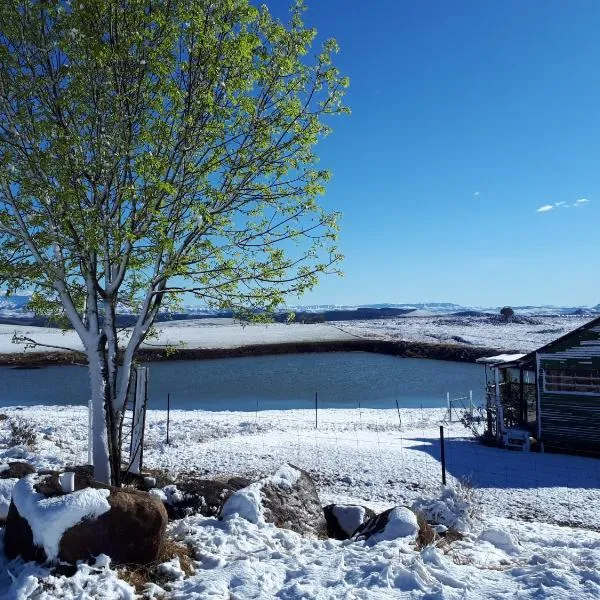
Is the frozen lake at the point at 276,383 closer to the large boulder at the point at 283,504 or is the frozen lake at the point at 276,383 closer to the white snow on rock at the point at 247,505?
the large boulder at the point at 283,504

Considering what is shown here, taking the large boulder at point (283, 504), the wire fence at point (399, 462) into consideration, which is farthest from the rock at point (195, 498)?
the wire fence at point (399, 462)

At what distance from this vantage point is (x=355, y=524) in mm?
8133

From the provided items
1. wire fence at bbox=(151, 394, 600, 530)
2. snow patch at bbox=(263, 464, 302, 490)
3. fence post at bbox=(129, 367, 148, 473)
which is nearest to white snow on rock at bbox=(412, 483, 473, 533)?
snow patch at bbox=(263, 464, 302, 490)

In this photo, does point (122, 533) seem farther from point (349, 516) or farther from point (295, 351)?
point (295, 351)

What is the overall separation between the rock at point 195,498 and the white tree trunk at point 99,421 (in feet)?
3.70

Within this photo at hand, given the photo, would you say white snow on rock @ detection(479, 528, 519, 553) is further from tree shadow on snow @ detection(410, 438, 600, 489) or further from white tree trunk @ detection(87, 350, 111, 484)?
white tree trunk @ detection(87, 350, 111, 484)

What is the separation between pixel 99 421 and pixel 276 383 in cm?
3338

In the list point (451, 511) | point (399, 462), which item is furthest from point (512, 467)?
point (451, 511)

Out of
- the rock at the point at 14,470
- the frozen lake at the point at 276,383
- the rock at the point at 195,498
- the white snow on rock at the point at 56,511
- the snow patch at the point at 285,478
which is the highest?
the white snow on rock at the point at 56,511

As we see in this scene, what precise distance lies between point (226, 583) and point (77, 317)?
16.0 ft

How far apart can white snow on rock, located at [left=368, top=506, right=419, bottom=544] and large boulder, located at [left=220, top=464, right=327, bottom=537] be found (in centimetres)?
131

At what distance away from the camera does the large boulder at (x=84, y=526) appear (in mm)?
5555

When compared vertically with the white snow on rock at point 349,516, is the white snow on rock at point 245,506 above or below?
above

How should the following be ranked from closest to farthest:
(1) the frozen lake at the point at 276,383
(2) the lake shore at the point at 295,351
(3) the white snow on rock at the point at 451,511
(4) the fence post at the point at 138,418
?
(3) the white snow on rock at the point at 451,511
(4) the fence post at the point at 138,418
(1) the frozen lake at the point at 276,383
(2) the lake shore at the point at 295,351
